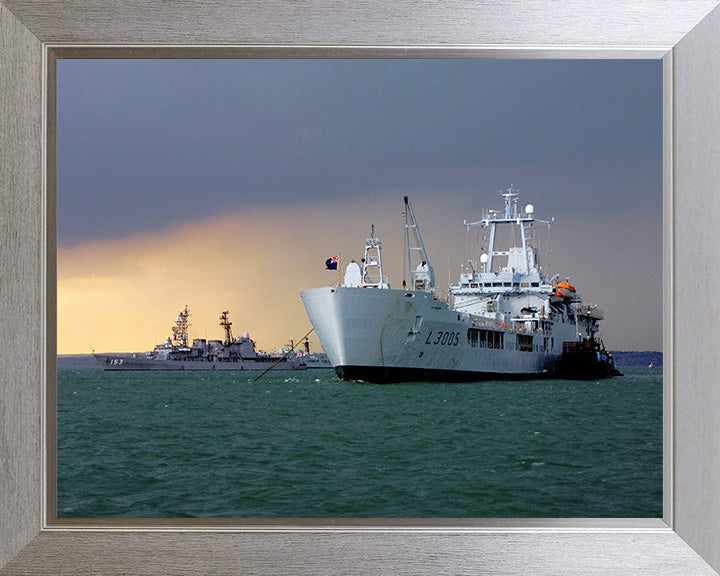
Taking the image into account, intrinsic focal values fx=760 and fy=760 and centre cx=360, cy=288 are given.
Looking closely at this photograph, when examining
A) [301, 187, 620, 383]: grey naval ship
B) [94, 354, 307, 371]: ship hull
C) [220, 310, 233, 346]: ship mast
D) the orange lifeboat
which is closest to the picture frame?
[301, 187, 620, 383]: grey naval ship

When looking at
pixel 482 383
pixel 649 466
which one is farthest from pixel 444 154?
pixel 649 466

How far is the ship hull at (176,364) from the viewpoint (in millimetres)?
30969

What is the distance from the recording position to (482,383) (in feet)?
51.7

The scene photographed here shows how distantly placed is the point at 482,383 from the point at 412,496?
9.90m

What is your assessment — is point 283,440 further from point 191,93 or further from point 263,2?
point 191,93

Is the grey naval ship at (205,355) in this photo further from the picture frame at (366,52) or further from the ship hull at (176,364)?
the picture frame at (366,52)

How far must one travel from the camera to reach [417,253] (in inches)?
625

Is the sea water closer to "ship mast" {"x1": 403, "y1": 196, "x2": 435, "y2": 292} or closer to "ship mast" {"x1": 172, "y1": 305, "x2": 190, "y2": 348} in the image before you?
"ship mast" {"x1": 403, "y1": 196, "x2": 435, "y2": 292}

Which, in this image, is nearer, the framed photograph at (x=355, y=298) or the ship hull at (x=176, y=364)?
the framed photograph at (x=355, y=298)

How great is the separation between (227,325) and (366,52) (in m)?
29.1

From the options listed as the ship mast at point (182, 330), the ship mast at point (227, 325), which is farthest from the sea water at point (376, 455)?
the ship mast at point (182, 330)

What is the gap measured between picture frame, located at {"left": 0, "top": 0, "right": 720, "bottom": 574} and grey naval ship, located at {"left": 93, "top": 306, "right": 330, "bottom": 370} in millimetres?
28318

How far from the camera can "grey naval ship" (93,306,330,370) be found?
31000mm

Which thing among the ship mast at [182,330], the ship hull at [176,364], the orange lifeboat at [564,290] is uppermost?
the orange lifeboat at [564,290]
